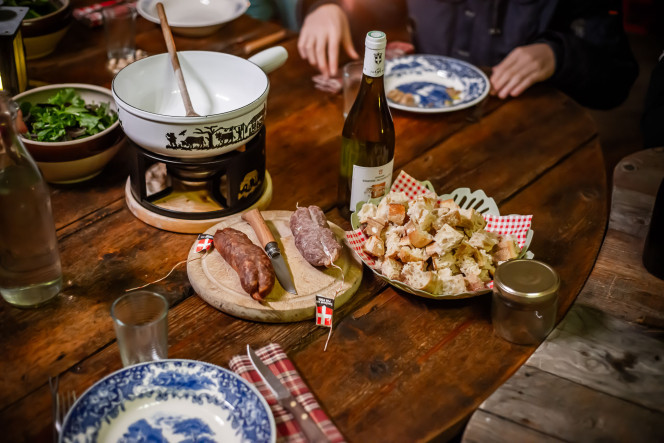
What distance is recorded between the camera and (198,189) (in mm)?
1628

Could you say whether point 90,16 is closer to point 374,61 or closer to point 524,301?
point 374,61

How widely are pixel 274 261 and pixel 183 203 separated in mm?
347

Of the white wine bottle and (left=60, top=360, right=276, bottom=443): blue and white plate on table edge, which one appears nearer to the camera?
(left=60, top=360, right=276, bottom=443): blue and white plate on table edge

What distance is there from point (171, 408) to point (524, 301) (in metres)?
0.64

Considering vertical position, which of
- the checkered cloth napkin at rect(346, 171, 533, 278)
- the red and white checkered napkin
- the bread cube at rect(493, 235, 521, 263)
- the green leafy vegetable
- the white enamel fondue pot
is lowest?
the red and white checkered napkin

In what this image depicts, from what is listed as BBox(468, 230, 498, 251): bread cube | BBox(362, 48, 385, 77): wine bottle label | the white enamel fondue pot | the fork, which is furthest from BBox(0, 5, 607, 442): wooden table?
BBox(362, 48, 385, 77): wine bottle label

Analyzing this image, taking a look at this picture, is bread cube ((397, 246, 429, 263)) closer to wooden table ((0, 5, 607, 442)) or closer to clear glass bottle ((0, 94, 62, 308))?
wooden table ((0, 5, 607, 442))

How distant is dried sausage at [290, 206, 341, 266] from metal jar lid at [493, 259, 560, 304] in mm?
332

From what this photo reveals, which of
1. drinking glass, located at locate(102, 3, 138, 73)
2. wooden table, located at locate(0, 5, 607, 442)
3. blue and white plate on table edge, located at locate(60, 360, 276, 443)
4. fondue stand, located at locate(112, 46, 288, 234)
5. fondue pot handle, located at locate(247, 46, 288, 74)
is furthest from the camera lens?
drinking glass, located at locate(102, 3, 138, 73)

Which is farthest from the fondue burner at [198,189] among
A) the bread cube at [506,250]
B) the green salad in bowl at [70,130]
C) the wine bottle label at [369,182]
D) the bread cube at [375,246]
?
the bread cube at [506,250]

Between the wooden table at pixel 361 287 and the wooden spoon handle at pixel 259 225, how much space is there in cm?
16

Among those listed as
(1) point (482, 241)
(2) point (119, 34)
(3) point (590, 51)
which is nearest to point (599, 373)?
(1) point (482, 241)

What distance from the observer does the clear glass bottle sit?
3.94 feet

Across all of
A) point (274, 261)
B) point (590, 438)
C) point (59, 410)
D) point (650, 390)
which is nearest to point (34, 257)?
point (59, 410)
